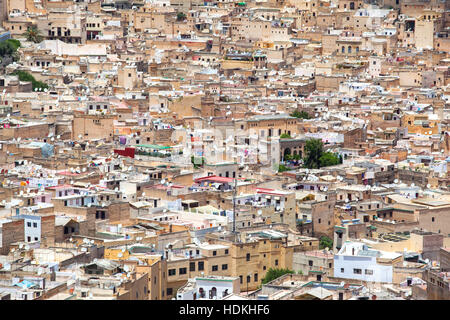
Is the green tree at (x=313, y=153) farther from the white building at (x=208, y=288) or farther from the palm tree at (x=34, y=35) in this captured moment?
the palm tree at (x=34, y=35)

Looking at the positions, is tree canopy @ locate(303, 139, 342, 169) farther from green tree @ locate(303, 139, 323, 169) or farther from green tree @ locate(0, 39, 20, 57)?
green tree @ locate(0, 39, 20, 57)

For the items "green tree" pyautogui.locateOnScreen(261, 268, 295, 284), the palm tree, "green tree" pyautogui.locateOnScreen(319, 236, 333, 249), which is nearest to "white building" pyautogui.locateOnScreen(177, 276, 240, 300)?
"green tree" pyautogui.locateOnScreen(261, 268, 295, 284)

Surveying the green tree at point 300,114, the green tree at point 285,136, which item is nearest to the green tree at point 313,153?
the green tree at point 285,136

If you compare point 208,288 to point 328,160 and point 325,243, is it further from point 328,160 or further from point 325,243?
point 328,160

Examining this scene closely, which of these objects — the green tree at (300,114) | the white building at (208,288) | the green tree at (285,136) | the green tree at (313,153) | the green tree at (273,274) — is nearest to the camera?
the white building at (208,288)
